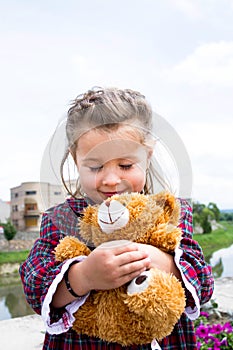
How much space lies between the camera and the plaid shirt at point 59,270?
0.88m

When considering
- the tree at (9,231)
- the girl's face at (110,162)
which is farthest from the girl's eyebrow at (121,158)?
the tree at (9,231)

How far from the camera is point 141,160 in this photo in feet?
2.66

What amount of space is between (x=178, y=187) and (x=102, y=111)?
0.21 metres

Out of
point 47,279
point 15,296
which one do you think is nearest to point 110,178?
point 47,279

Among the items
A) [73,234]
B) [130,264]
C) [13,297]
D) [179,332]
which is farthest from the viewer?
[13,297]

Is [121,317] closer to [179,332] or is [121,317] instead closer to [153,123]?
[179,332]

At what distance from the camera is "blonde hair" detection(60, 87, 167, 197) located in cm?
78

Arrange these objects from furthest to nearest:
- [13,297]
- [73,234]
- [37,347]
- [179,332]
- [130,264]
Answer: [13,297] → [37,347] → [179,332] → [73,234] → [130,264]

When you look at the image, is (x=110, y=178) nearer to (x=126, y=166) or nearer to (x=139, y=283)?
(x=126, y=166)

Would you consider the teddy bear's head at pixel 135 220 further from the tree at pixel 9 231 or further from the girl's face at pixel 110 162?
the tree at pixel 9 231

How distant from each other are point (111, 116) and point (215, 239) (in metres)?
14.4

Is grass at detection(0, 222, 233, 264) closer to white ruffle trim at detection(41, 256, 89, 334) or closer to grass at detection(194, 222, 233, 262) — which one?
grass at detection(194, 222, 233, 262)

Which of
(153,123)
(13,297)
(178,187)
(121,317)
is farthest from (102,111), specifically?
(13,297)

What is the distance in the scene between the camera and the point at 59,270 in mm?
841
